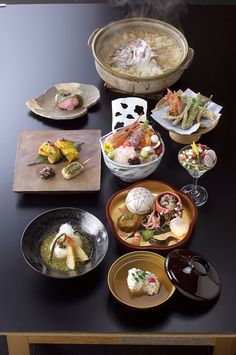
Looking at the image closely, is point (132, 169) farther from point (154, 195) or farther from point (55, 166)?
point (55, 166)

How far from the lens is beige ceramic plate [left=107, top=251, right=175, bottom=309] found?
1869mm

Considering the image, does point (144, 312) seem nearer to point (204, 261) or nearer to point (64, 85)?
point (204, 261)

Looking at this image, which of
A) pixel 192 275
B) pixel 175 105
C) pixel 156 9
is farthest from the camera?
pixel 156 9

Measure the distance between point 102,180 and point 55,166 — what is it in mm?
195

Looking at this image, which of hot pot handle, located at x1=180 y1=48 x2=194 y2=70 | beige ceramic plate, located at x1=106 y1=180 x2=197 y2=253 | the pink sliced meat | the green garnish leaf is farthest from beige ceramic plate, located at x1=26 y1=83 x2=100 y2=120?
the green garnish leaf

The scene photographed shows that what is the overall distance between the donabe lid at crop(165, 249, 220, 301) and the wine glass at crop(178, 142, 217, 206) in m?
0.32

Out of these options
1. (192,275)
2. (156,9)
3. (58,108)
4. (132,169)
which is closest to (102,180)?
(132,169)

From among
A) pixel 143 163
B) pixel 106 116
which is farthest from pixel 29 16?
pixel 143 163

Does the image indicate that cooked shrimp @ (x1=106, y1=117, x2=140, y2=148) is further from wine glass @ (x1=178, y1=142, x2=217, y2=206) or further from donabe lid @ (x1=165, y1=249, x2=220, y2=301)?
donabe lid @ (x1=165, y1=249, x2=220, y2=301)

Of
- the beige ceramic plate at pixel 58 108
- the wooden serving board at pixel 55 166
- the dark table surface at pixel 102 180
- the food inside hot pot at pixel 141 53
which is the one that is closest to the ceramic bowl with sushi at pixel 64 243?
the dark table surface at pixel 102 180

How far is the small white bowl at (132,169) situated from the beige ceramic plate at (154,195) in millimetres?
40

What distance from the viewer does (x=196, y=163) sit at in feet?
6.92

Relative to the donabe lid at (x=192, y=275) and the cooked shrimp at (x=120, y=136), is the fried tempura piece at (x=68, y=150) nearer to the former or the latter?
the cooked shrimp at (x=120, y=136)

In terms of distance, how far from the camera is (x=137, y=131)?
7.37 ft
